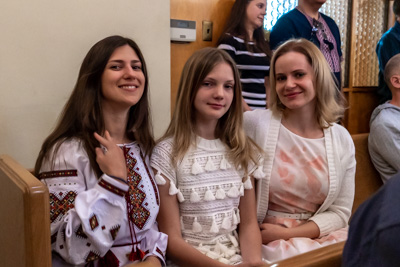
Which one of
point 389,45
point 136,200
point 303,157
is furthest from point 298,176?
point 389,45

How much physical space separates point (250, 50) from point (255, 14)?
32 cm

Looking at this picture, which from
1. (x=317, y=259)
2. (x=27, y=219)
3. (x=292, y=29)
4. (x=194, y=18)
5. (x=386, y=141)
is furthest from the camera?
(x=194, y=18)

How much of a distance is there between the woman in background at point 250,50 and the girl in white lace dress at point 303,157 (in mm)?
726

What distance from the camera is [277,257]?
57.8 inches

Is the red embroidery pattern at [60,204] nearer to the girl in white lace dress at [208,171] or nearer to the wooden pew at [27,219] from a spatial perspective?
the wooden pew at [27,219]

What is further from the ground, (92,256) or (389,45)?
(389,45)

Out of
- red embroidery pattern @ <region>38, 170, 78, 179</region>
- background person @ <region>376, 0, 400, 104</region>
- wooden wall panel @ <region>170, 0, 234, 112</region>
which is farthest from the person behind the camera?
background person @ <region>376, 0, 400, 104</region>

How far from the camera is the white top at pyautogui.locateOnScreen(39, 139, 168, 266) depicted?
1.17 meters

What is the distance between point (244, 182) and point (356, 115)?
119 inches

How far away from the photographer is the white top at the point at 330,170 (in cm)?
161

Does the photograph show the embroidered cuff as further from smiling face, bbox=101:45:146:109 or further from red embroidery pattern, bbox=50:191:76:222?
smiling face, bbox=101:45:146:109

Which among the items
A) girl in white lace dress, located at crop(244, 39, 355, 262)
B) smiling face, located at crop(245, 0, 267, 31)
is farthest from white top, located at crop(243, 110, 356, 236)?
smiling face, located at crop(245, 0, 267, 31)

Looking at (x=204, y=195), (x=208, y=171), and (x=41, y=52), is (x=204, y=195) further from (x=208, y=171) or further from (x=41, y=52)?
(x=41, y=52)

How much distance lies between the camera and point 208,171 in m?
1.50
